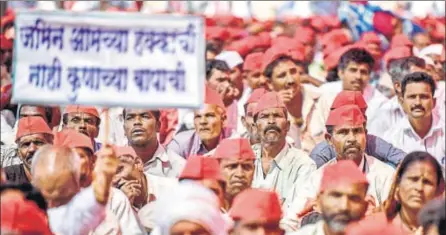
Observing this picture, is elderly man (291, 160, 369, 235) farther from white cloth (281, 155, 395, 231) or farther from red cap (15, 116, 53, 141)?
red cap (15, 116, 53, 141)

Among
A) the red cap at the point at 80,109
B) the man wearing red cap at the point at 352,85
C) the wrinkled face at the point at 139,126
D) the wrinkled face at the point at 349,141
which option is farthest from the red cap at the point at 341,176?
the man wearing red cap at the point at 352,85

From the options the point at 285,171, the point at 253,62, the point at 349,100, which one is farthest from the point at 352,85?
the point at 285,171

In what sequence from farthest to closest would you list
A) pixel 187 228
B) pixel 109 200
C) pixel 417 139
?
pixel 417 139
pixel 109 200
pixel 187 228

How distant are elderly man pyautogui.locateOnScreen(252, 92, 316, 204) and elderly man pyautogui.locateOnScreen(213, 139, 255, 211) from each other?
114 centimetres

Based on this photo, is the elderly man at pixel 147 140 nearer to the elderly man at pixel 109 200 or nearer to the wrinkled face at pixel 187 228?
the elderly man at pixel 109 200

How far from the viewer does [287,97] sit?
57.6ft

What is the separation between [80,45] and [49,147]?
29.7 inches

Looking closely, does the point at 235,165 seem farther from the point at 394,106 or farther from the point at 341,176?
the point at 394,106

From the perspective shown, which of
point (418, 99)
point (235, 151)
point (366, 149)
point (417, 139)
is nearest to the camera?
point (235, 151)

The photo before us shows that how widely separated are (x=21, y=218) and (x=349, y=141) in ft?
13.6

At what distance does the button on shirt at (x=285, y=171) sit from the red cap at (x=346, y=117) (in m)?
0.44

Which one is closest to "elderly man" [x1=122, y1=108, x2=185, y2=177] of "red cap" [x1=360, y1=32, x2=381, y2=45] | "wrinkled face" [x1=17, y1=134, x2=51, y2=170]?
"wrinkled face" [x1=17, y1=134, x2=51, y2=170]

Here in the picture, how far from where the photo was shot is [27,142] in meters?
14.4

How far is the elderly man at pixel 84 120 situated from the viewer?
15109mm
